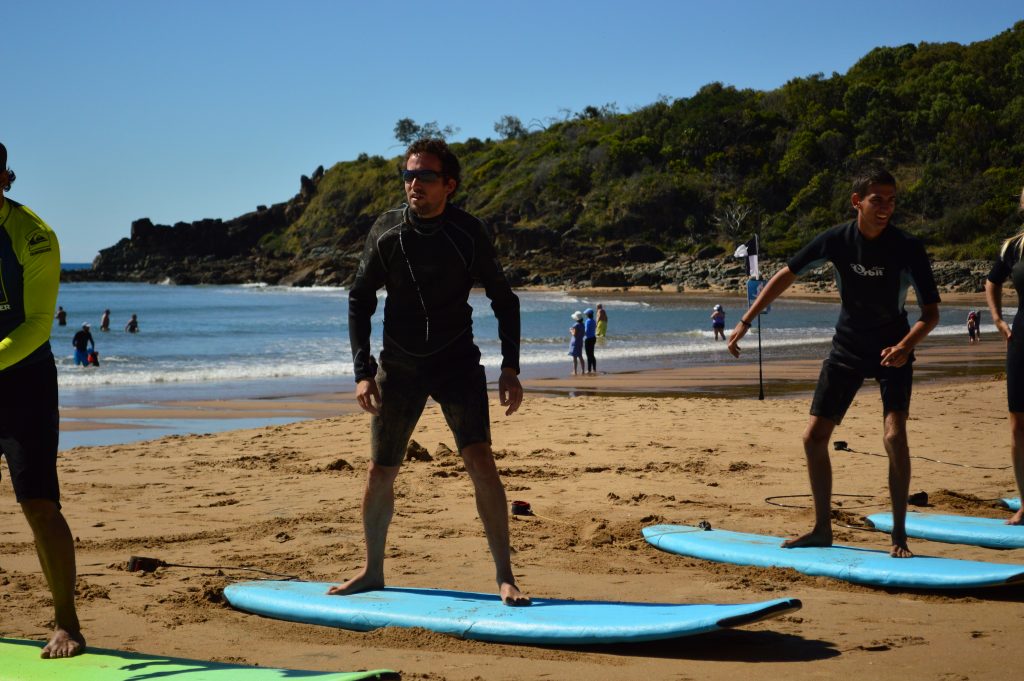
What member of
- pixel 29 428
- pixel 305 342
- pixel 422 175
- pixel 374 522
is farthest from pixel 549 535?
pixel 305 342

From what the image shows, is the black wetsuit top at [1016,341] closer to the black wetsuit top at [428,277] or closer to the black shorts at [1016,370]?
the black shorts at [1016,370]

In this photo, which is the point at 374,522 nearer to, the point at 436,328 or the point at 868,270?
the point at 436,328

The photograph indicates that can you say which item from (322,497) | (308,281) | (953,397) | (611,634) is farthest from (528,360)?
(308,281)

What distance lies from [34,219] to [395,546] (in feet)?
9.08

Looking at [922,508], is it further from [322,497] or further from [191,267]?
[191,267]

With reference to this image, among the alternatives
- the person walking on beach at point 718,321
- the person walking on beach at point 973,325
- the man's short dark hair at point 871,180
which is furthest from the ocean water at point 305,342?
the man's short dark hair at point 871,180

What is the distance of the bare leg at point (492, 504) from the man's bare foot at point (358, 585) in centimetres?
61

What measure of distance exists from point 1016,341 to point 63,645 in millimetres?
4844

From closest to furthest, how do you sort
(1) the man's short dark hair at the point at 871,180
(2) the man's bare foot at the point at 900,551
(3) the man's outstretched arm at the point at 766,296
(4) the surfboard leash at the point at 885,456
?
(2) the man's bare foot at the point at 900,551 → (1) the man's short dark hair at the point at 871,180 → (3) the man's outstretched arm at the point at 766,296 → (4) the surfboard leash at the point at 885,456

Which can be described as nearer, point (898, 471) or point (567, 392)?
point (898, 471)

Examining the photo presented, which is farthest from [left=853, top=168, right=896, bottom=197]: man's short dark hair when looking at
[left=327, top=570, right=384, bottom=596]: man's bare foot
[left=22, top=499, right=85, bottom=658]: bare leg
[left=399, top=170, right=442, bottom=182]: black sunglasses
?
[left=22, top=499, right=85, bottom=658]: bare leg

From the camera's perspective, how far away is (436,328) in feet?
14.7

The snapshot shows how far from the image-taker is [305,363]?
26156mm

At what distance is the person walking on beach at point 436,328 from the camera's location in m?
4.45
